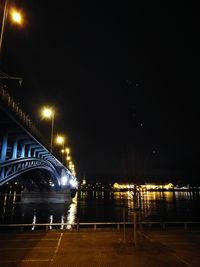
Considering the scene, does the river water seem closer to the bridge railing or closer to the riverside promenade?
the bridge railing

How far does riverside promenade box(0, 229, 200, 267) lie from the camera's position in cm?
1057

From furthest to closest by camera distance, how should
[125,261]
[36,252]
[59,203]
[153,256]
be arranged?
[59,203] < [36,252] < [153,256] < [125,261]

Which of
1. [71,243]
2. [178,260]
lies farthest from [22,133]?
[178,260]

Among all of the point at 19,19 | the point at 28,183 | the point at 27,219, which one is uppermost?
the point at 19,19

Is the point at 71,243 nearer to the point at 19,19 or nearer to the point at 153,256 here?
the point at 153,256

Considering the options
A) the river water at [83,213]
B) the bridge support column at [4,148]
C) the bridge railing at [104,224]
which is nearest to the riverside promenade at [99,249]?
the bridge railing at [104,224]

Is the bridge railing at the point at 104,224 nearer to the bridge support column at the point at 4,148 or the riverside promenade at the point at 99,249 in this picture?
the riverside promenade at the point at 99,249

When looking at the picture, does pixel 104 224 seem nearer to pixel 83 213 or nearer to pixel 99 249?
pixel 99 249

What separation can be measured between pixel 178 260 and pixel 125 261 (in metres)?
2.40

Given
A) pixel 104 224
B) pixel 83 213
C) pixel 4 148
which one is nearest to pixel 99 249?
pixel 4 148

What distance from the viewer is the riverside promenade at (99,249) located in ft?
34.7

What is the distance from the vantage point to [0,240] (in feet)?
48.9

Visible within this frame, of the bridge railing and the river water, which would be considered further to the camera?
the river water

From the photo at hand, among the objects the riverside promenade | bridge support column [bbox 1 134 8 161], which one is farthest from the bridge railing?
bridge support column [bbox 1 134 8 161]
